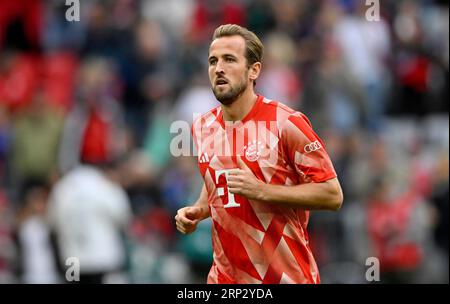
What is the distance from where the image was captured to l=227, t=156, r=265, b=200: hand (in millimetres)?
7918

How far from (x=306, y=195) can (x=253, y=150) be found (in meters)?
0.55

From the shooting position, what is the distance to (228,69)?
8.37 metres

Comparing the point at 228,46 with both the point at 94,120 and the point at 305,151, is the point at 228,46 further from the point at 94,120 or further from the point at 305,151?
the point at 94,120

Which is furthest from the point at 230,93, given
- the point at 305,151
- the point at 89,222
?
the point at 89,222

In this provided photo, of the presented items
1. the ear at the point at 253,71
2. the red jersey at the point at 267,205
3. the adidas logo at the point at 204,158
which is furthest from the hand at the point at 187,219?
the ear at the point at 253,71

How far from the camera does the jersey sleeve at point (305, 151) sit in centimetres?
813

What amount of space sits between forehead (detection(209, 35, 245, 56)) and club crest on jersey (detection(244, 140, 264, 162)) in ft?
2.22

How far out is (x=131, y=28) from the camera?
60.3ft

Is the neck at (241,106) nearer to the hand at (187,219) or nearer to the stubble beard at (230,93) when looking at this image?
the stubble beard at (230,93)

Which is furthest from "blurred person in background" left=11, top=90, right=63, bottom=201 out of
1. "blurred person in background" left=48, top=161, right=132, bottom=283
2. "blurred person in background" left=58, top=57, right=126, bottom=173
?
"blurred person in background" left=48, top=161, right=132, bottom=283

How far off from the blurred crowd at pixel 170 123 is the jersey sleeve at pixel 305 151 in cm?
610
